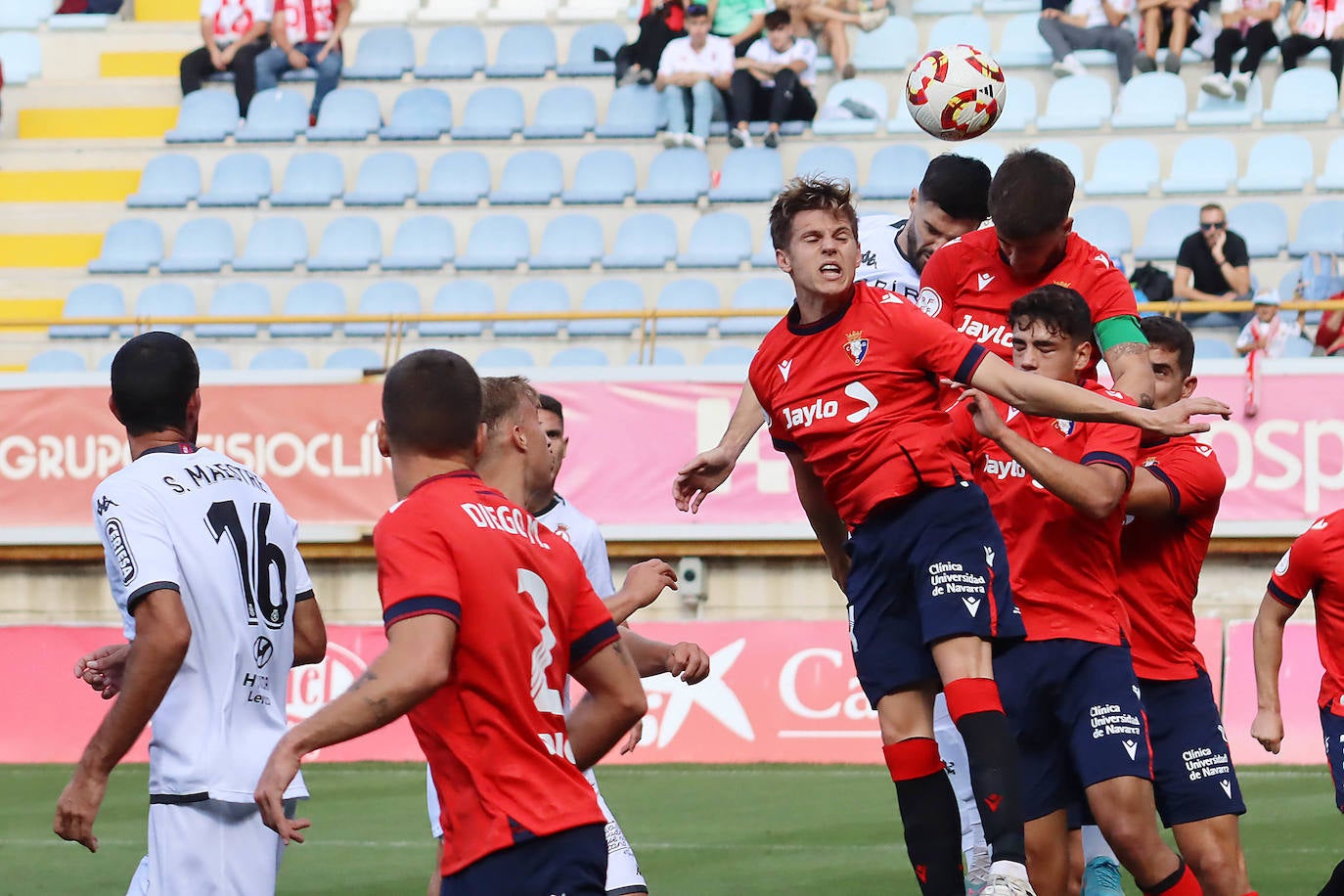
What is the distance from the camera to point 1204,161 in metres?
17.4

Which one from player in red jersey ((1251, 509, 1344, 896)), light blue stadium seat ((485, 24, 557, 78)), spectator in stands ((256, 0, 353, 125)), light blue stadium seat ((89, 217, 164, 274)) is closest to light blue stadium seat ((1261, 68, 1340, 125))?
light blue stadium seat ((485, 24, 557, 78))

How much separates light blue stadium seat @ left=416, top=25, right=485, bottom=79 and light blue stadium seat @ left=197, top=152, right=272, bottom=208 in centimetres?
209

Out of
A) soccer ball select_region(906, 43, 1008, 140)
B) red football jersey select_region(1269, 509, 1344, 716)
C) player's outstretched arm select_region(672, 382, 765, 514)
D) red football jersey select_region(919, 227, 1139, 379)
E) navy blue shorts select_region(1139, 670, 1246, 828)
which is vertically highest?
soccer ball select_region(906, 43, 1008, 140)

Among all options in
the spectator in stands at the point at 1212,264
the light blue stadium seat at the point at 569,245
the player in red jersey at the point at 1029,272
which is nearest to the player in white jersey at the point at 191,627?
the player in red jersey at the point at 1029,272

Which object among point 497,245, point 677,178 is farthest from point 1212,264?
point 497,245

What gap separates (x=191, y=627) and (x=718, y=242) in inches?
517

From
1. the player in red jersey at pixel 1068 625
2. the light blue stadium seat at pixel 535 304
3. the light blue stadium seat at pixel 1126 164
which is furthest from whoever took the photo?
the light blue stadium seat at pixel 1126 164

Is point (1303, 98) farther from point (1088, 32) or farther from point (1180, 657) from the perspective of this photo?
point (1180, 657)

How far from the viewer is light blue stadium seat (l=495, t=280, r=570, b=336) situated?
16.8 metres

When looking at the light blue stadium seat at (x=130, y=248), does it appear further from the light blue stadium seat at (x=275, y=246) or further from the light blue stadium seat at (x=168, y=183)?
the light blue stadium seat at (x=275, y=246)

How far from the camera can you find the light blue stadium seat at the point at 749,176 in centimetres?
1764

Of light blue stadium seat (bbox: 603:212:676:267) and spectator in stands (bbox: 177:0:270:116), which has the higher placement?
spectator in stands (bbox: 177:0:270:116)

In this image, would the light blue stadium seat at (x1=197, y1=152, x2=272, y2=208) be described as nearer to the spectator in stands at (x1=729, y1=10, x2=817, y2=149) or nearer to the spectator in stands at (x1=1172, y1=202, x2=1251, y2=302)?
the spectator in stands at (x1=729, y1=10, x2=817, y2=149)

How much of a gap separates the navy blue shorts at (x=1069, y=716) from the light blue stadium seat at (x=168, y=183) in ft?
49.8
